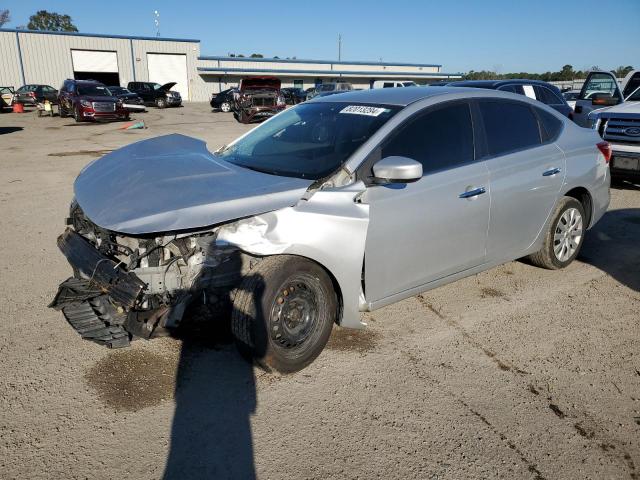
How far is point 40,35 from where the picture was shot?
40000 mm

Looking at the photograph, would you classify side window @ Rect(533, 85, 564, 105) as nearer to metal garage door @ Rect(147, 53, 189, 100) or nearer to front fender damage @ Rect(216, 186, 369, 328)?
front fender damage @ Rect(216, 186, 369, 328)

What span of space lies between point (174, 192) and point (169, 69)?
161 feet

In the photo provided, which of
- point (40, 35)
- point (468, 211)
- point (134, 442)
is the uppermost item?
point (40, 35)

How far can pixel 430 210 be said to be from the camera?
3561 millimetres

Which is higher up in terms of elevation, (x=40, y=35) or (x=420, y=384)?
(x=40, y=35)

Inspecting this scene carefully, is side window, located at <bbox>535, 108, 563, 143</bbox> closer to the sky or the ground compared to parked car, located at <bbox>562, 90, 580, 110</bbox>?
closer to the sky

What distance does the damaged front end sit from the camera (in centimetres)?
295

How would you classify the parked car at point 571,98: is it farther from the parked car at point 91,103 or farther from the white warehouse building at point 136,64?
the white warehouse building at point 136,64

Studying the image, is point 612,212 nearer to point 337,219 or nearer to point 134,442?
point 337,219

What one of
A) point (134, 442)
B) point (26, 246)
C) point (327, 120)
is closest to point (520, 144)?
point (327, 120)

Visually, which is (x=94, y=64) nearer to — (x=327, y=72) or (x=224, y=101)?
(x=224, y=101)

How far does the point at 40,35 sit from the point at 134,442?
152 feet

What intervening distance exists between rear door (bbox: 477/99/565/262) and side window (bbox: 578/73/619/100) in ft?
24.9

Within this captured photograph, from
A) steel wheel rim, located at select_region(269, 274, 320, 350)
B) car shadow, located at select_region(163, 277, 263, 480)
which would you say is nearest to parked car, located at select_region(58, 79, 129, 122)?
car shadow, located at select_region(163, 277, 263, 480)
